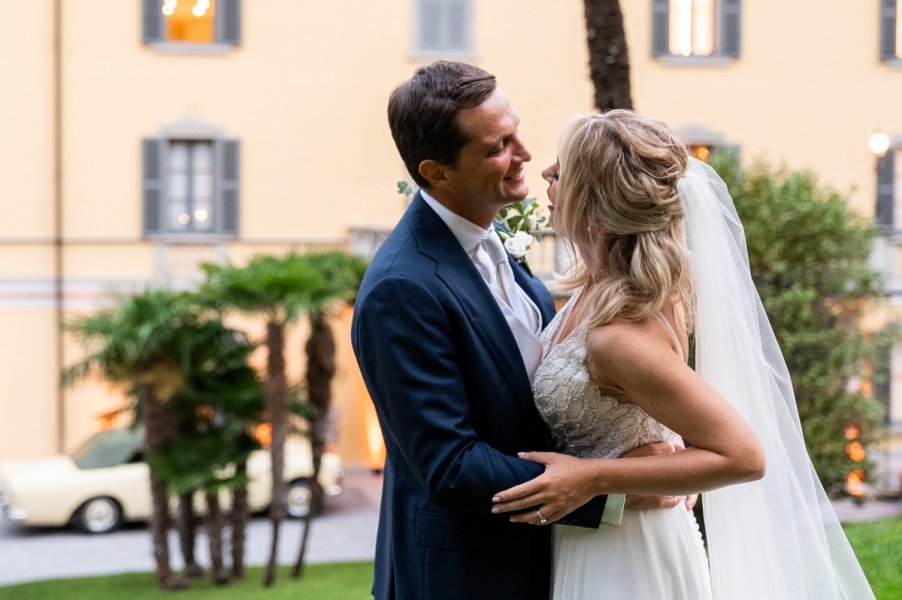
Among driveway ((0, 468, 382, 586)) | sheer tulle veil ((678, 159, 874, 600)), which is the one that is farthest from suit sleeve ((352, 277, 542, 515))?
driveway ((0, 468, 382, 586))

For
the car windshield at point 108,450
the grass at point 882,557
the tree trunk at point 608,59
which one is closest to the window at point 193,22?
the car windshield at point 108,450

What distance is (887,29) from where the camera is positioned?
67.6 ft

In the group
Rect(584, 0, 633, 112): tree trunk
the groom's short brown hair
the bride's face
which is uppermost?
Rect(584, 0, 633, 112): tree trunk

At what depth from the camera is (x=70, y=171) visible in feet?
64.0

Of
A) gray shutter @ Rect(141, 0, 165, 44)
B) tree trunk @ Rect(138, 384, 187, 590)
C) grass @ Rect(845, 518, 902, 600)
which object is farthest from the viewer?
gray shutter @ Rect(141, 0, 165, 44)

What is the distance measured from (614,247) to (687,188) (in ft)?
0.69

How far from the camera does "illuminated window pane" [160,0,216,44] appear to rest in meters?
19.5

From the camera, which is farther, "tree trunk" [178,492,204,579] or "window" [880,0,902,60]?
"window" [880,0,902,60]

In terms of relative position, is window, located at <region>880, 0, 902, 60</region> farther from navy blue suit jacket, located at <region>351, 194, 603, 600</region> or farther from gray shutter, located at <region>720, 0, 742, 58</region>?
navy blue suit jacket, located at <region>351, 194, 603, 600</region>

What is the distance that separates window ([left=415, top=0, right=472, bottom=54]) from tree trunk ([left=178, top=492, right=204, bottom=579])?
981cm

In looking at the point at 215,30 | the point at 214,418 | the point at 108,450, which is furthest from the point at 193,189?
the point at 214,418

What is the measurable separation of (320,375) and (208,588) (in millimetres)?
2550

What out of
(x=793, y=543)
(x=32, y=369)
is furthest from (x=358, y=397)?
(x=793, y=543)

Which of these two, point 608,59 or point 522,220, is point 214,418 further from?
point 522,220
